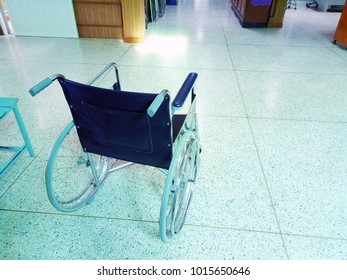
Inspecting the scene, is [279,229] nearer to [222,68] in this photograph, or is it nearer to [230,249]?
[230,249]

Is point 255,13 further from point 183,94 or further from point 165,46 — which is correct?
point 183,94

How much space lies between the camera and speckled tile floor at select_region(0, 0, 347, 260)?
1.25 metres

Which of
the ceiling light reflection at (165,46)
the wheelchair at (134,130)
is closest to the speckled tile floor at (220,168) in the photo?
the ceiling light reflection at (165,46)

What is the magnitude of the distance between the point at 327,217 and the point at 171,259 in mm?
888

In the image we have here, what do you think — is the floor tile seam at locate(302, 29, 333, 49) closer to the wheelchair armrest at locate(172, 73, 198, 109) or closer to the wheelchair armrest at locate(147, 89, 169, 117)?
the wheelchair armrest at locate(172, 73, 198, 109)

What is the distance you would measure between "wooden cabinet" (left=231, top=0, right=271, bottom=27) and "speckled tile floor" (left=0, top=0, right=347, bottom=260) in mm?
1384

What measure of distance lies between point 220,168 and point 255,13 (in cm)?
405

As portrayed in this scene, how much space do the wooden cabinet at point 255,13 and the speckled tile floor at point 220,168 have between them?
1.38 meters

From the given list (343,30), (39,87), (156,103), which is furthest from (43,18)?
(343,30)

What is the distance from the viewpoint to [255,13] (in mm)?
4613

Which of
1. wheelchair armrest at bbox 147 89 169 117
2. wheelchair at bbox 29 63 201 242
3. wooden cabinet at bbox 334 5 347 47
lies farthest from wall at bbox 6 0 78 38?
wooden cabinet at bbox 334 5 347 47

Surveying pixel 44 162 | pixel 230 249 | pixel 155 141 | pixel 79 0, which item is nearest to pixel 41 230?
pixel 44 162

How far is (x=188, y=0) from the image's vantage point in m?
7.26

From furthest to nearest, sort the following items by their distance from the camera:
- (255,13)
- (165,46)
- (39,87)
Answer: (255,13), (165,46), (39,87)
